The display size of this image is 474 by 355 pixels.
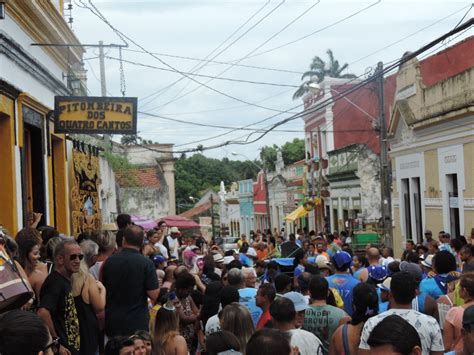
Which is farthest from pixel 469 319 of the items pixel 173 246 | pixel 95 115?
pixel 173 246

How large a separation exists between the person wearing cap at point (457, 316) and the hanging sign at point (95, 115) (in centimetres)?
965

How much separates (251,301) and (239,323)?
1.80m

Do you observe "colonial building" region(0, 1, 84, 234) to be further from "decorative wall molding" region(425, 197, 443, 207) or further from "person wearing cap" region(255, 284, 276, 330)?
"decorative wall molding" region(425, 197, 443, 207)

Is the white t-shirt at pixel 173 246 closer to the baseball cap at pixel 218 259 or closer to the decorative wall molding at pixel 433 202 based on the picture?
the baseball cap at pixel 218 259

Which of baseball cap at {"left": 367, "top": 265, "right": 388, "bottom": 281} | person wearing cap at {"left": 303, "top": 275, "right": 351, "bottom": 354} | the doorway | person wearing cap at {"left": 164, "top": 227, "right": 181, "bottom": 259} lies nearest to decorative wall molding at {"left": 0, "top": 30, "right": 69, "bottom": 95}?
the doorway

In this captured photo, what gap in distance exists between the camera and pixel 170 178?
49406 millimetres

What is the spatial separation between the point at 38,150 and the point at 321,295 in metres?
9.24

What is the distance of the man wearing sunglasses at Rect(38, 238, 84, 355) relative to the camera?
264 inches

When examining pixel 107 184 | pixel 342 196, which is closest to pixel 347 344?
pixel 107 184

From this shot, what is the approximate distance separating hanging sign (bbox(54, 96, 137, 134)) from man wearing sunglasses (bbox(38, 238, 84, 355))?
28.6ft

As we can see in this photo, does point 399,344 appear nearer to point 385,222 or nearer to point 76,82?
point 76,82

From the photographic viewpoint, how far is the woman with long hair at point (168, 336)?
646 centimetres

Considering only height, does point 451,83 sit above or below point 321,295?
above

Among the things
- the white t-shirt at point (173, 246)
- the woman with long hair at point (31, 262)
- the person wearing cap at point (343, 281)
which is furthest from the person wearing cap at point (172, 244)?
the woman with long hair at point (31, 262)
